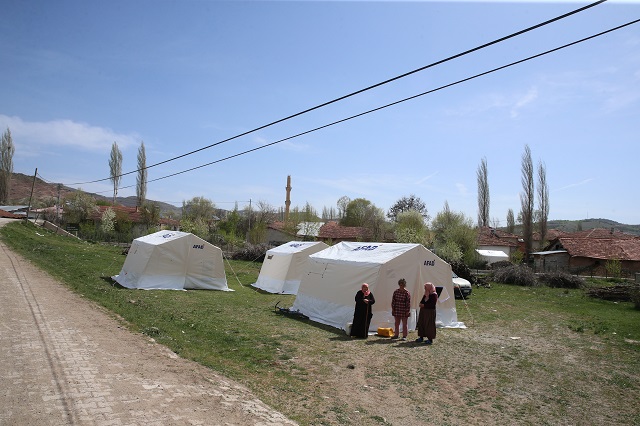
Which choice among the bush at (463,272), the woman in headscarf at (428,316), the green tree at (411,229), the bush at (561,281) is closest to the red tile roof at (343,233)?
the green tree at (411,229)

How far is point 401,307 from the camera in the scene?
11.6 metres

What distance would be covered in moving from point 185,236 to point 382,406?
558 inches

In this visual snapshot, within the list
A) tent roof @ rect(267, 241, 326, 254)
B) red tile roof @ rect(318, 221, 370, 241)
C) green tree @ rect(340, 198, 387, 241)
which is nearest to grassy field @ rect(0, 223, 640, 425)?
tent roof @ rect(267, 241, 326, 254)

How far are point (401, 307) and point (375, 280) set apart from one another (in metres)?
1.14

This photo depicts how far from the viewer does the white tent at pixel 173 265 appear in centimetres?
1831

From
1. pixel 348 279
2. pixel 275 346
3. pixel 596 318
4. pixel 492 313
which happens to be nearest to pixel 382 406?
pixel 275 346

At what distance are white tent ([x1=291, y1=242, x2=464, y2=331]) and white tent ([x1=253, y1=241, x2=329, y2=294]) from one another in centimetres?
632

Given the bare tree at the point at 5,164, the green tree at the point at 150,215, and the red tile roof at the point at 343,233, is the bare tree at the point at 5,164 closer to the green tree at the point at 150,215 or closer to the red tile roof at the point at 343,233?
the green tree at the point at 150,215

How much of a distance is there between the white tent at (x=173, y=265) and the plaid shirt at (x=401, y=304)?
10.3 meters

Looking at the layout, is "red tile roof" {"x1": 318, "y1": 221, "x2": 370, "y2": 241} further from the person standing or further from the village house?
the person standing

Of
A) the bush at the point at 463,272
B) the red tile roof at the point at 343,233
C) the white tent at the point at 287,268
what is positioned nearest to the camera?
the white tent at the point at 287,268

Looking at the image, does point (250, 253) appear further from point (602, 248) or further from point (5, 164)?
point (5, 164)

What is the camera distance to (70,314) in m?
11.4

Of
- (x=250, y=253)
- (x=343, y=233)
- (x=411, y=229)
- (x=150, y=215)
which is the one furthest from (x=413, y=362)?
(x=150, y=215)
